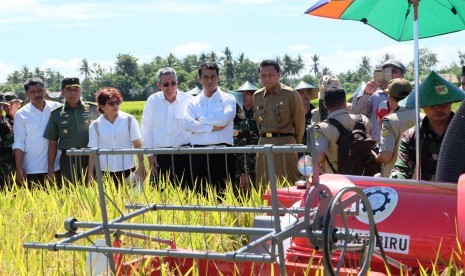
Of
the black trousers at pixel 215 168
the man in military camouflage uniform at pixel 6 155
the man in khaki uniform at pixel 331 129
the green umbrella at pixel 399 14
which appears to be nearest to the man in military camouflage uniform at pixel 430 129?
the man in khaki uniform at pixel 331 129

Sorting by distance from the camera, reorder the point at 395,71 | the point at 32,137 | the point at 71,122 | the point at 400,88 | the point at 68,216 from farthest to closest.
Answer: the point at 32,137 < the point at 395,71 < the point at 71,122 < the point at 400,88 < the point at 68,216

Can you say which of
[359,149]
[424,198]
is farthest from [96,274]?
[359,149]

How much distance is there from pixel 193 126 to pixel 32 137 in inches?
74.2

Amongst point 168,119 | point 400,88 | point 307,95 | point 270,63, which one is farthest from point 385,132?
point 307,95

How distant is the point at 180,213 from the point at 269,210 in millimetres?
1705

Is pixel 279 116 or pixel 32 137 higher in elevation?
pixel 279 116

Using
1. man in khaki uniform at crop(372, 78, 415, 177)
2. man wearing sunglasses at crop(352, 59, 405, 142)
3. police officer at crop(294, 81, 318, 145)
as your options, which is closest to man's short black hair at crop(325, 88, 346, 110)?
man in khaki uniform at crop(372, 78, 415, 177)

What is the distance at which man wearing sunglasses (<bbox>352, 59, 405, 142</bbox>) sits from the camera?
7.36 m

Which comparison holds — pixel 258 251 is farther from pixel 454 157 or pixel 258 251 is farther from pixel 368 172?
pixel 368 172

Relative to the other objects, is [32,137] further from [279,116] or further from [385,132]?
[385,132]

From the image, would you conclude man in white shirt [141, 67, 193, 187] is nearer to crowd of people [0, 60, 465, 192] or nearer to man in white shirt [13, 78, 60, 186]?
crowd of people [0, 60, 465, 192]

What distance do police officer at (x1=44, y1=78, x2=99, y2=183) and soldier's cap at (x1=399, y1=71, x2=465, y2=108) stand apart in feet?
12.6

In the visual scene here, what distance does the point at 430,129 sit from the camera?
4.45 meters

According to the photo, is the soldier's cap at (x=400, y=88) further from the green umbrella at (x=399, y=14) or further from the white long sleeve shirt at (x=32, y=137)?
the white long sleeve shirt at (x=32, y=137)
